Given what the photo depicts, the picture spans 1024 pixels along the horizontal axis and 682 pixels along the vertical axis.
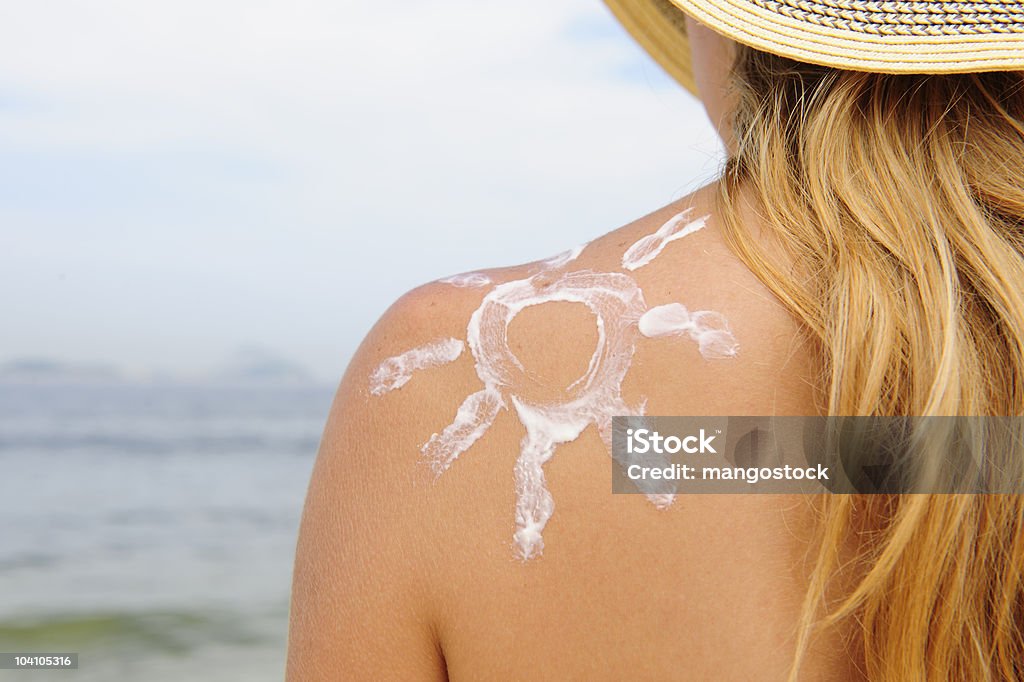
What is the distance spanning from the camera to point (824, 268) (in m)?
0.79

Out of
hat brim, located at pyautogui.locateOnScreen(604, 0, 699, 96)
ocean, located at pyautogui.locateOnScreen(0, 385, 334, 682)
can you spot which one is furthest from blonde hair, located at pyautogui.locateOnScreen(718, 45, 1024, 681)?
ocean, located at pyautogui.locateOnScreen(0, 385, 334, 682)

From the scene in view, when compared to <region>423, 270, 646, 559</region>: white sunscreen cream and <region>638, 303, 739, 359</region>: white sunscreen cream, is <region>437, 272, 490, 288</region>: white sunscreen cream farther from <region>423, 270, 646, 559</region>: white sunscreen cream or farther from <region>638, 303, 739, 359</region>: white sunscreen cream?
<region>638, 303, 739, 359</region>: white sunscreen cream

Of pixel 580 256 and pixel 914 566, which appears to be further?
pixel 580 256

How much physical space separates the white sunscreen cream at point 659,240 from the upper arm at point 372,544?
0.64 ft

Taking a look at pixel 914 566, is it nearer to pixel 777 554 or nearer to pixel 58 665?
pixel 777 554

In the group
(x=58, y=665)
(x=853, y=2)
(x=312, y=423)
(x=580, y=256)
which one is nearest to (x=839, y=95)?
(x=853, y=2)

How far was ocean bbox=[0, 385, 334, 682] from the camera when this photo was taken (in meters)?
5.12

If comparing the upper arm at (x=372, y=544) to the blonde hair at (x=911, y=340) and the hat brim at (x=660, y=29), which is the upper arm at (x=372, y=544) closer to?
the blonde hair at (x=911, y=340)

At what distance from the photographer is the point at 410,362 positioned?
840 mm

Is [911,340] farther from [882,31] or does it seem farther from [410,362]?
[410,362]

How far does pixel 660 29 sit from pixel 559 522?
1.25 meters

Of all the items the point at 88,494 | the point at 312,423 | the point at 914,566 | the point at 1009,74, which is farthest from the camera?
the point at 312,423

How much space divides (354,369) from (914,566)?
55 centimetres

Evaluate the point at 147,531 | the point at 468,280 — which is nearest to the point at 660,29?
the point at 468,280
